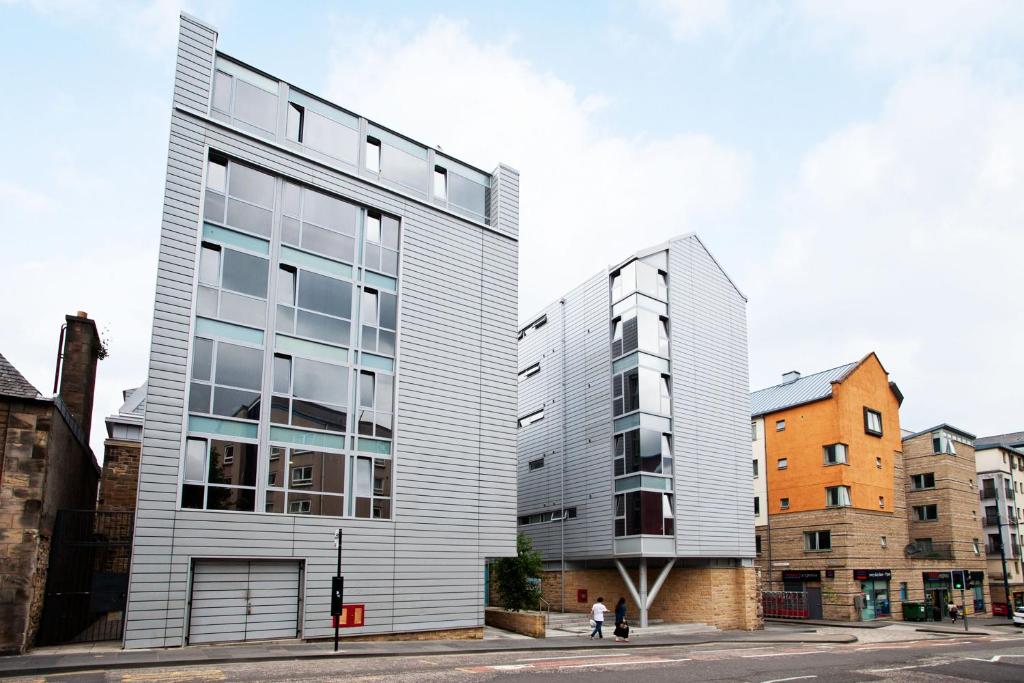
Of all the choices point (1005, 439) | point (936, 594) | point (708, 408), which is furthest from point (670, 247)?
point (1005, 439)

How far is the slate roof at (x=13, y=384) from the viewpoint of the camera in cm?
1767

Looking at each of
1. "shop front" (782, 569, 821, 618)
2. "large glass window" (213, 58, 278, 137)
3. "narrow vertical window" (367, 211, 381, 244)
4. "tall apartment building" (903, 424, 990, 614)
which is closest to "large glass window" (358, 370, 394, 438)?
"narrow vertical window" (367, 211, 381, 244)

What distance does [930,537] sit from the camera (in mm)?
49594

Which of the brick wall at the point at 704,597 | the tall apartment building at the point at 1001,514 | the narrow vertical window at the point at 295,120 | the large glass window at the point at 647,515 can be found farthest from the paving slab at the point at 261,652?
the tall apartment building at the point at 1001,514

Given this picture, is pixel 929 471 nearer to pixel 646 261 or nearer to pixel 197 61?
pixel 646 261

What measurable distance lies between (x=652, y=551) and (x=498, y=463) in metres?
8.40

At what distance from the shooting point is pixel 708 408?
3325 centimetres

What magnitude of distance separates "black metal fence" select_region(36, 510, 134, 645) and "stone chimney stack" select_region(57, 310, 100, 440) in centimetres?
478

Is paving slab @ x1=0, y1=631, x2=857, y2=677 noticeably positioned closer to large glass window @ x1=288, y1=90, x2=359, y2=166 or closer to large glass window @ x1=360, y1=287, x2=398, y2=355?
large glass window @ x1=360, y1=287, x2=398, y2=355

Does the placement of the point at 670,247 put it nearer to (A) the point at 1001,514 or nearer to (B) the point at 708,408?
(B) the point at 708,408

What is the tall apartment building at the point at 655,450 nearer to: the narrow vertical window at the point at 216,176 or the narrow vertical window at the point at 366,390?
the narrow vertical window at the point at 366,390

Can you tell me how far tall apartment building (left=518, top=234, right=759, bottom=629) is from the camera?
31094mm

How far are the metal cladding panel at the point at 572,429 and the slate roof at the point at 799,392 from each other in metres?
15.0

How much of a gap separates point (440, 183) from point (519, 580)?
49.4 feet
